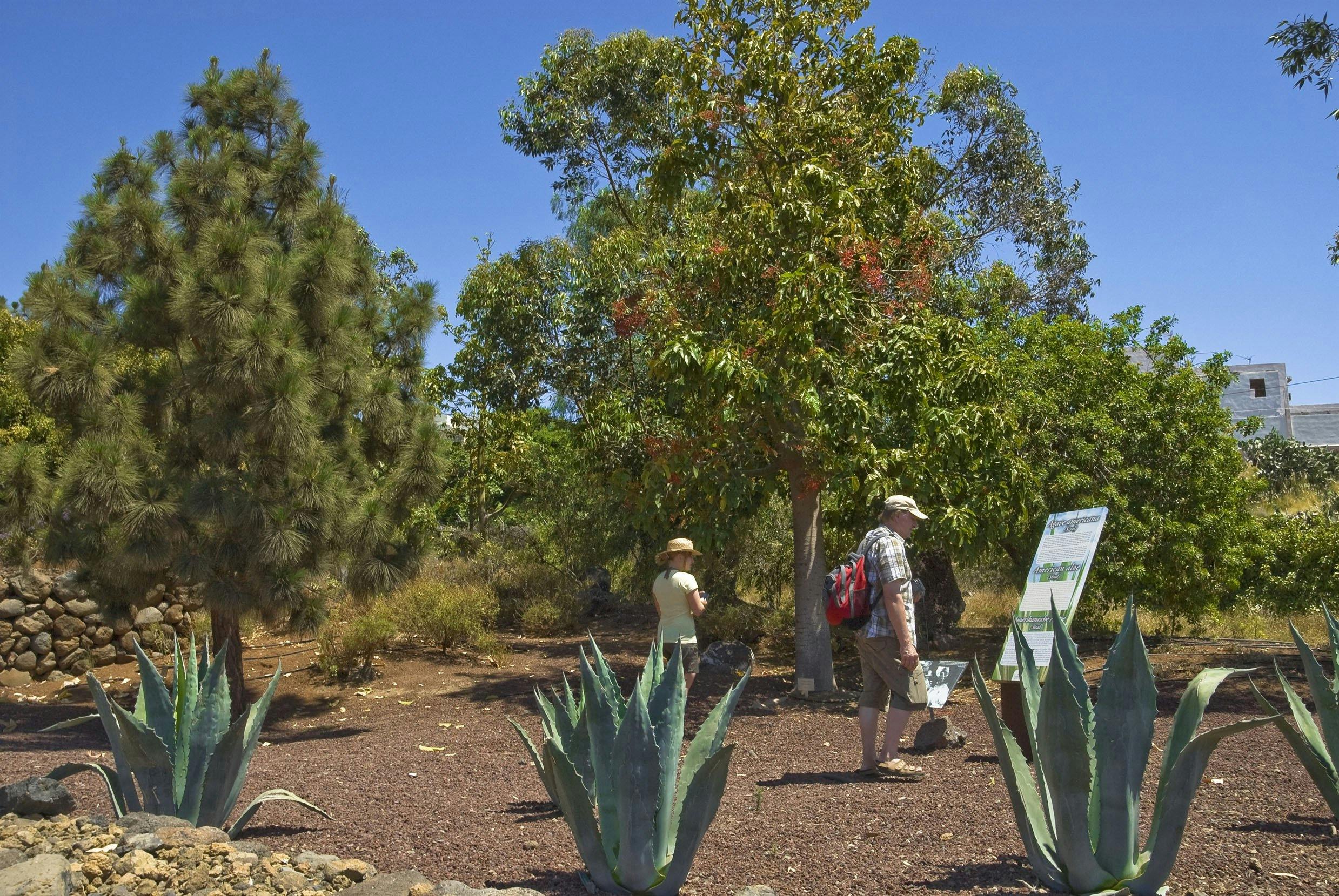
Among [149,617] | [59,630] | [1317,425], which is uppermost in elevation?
[1317,425]

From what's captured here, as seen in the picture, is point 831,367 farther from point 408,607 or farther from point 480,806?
point 408,607

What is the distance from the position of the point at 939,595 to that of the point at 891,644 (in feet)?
28.1

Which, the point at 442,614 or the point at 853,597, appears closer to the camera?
the point at 853,597

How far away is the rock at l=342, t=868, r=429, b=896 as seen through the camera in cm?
372

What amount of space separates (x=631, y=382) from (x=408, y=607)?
3810mm

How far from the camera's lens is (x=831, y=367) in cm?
909

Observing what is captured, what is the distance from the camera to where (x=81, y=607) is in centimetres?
1234

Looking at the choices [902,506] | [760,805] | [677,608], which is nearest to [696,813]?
[760,805]

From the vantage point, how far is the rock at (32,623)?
12.0m

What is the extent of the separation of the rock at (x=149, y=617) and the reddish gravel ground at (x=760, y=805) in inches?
93.0

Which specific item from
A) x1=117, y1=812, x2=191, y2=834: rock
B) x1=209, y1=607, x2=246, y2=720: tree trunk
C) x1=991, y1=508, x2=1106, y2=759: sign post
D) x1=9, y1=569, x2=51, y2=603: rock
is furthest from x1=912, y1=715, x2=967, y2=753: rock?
x1=9, y1=569, x2=51, y2=603: rock

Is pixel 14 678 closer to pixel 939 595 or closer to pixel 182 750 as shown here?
pixel 182 750

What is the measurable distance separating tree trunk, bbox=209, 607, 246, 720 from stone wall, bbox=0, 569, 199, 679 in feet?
7.17

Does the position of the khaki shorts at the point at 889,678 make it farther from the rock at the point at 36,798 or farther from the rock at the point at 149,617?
the rock at the point at 149,617
